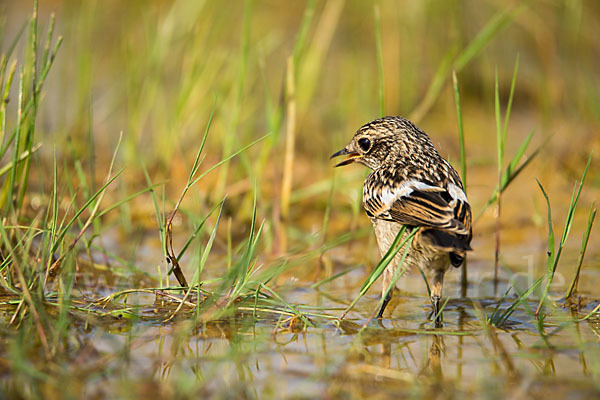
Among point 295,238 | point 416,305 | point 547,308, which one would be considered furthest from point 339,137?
point 547,308

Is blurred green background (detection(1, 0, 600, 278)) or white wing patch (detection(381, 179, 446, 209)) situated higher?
blurred green background (detection(1, 0, 600, 278))

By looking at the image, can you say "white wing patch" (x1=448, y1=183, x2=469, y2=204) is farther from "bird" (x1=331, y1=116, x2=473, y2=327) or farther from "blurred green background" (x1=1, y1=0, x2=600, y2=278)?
"blurred green background" (x1=1, y1=0, x2=600, y2=278)

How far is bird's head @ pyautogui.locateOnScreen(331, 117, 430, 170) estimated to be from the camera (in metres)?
5.20

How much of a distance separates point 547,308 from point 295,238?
258 centimetres

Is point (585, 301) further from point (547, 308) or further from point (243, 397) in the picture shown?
point (243, 397)

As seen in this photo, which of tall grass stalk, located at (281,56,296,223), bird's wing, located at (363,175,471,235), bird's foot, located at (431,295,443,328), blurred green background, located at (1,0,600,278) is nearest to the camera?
bird's wing, located at (363,175,471,235)

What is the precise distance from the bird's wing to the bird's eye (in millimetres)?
469

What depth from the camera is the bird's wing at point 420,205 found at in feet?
13.8

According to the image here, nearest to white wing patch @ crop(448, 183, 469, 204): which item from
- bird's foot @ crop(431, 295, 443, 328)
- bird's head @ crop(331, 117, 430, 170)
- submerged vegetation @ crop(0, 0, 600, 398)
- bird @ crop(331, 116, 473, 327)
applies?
Answer: bird @ crop(331, 116, 473, 327)

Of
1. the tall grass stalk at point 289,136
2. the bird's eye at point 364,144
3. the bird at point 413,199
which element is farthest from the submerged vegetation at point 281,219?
the bird's eye at point 364,144

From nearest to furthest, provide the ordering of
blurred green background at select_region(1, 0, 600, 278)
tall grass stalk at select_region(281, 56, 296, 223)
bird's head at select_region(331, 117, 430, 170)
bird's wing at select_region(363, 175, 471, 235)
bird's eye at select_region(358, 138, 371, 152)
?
bird's wing at select_region(363, 175, 471, 235) → bird's head at select_region(331, 117, 430, 170) → bird's eye at select_region(358, 138, 371, 152) → tall grass stalk at select_region(281, 56, 296, 223) → blurred green background at select_region(1, 0, 600, 278)

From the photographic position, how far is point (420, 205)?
4.37 m

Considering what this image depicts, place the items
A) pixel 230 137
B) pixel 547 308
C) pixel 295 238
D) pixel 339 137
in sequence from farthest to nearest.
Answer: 1. pixel 339 137
2. pixel 295 238
3. pixel 230 137
4. pixel 547 308

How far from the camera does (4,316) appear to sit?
4113 millimetres
